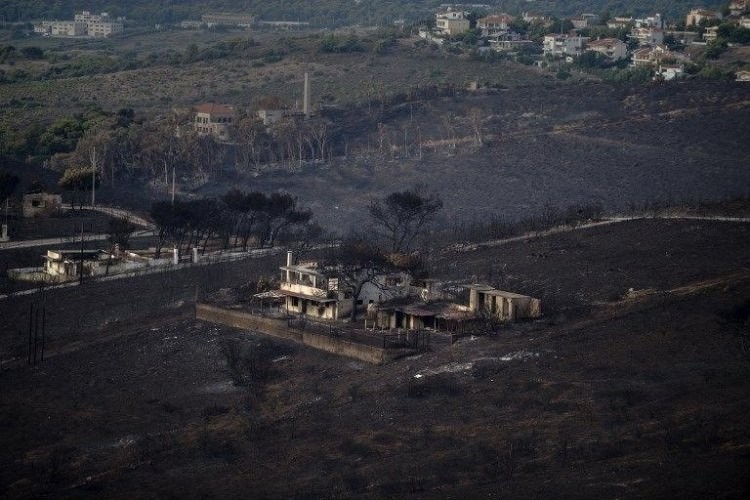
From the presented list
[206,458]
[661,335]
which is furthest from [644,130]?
[206,458]

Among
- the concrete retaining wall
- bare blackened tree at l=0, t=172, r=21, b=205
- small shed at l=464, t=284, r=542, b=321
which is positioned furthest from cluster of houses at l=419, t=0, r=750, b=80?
small shed at l=464, t=284, r=542, b=321

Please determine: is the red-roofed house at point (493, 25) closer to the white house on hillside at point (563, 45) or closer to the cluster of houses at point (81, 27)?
the white house on hillside at point (563, 45)

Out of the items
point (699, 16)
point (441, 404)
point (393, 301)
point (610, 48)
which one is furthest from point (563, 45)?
point (441, 404)

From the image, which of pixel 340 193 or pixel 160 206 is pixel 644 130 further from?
pixel 160 206

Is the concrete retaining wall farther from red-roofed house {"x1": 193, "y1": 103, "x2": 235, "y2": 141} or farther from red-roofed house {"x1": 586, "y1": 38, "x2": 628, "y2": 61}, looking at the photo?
red-roofed house {"x1": 586, "y1": 38, "x2": 628, "y2": 61}

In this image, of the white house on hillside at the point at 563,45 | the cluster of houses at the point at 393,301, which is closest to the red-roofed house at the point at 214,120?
the white house on hillside at the point at 563,45
